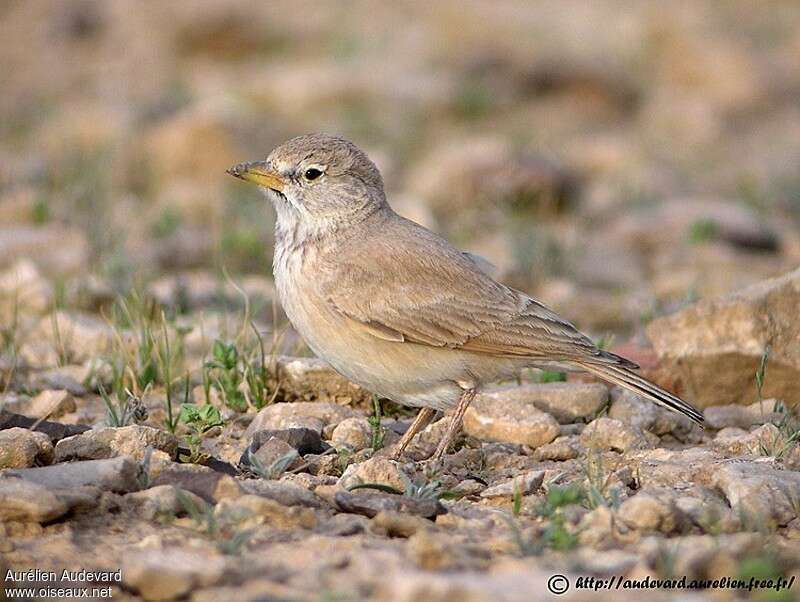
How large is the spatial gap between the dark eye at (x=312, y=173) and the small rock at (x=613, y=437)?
1.74 metres

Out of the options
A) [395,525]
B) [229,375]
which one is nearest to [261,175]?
[229,375]

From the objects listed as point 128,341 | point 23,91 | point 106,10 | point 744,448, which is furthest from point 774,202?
point 106,10

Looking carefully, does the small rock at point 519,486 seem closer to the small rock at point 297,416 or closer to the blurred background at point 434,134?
the small rock at point 297,416

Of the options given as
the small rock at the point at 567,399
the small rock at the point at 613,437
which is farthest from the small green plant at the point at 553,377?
the small rock at the point at 613,437

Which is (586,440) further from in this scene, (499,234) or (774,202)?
(774,202)

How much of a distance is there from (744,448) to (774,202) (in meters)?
6.13

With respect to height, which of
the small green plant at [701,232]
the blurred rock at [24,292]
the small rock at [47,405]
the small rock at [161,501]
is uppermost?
the small green plant at [701,232]

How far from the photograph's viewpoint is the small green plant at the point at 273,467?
4656 mm

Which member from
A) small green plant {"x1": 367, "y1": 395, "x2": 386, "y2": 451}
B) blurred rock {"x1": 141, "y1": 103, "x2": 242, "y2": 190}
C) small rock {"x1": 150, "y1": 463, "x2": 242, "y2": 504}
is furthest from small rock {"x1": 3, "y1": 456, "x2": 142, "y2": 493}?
blurred rock {"x1": 141, "y1": 103, "x2": 242, "y2": 190}

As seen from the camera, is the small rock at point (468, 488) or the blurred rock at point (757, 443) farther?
the blurred rock at point (757, 443)

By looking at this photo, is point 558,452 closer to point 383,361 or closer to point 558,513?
point 383,361

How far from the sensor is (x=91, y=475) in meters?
4.29

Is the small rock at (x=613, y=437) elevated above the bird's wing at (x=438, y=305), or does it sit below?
below

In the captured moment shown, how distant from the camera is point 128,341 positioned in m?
6.14
